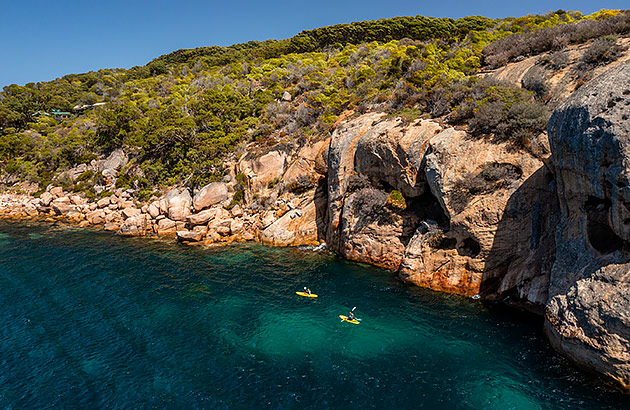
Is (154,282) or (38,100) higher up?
(38,100)

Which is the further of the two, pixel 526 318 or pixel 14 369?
pixel 526 318

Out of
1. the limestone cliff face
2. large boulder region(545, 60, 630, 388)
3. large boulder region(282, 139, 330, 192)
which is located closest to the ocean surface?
large boulder region(545, 60, 630, 388)

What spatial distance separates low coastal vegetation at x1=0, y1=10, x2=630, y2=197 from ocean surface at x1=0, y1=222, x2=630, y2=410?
1211 centimetres

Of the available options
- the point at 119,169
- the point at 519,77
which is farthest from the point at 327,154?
the point at 119,169

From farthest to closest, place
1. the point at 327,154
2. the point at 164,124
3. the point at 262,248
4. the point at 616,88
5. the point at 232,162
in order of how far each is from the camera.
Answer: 1. the point at 164,124
2. the point at 232,162
3. the point at 327,154
4. the point at 262,248
5. the point at 616,88

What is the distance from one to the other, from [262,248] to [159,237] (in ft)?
37.7

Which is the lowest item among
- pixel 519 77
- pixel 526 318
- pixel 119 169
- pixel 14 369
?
pixel 14 369

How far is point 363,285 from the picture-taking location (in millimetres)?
22281

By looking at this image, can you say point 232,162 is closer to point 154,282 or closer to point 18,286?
point 154,282

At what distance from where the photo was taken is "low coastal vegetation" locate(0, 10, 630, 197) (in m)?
23.4

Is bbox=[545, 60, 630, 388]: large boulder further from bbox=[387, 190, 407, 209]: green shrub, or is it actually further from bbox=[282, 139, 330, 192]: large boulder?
bbox=[282, 139, 330, 192]: large boulder

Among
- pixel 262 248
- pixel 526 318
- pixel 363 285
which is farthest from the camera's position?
pixel 262 248

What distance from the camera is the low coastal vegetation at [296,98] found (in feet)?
76.6

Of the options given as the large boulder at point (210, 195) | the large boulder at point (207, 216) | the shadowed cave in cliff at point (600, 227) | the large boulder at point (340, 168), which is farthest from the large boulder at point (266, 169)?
the shadowed cave in cliff at point (600, 227)
